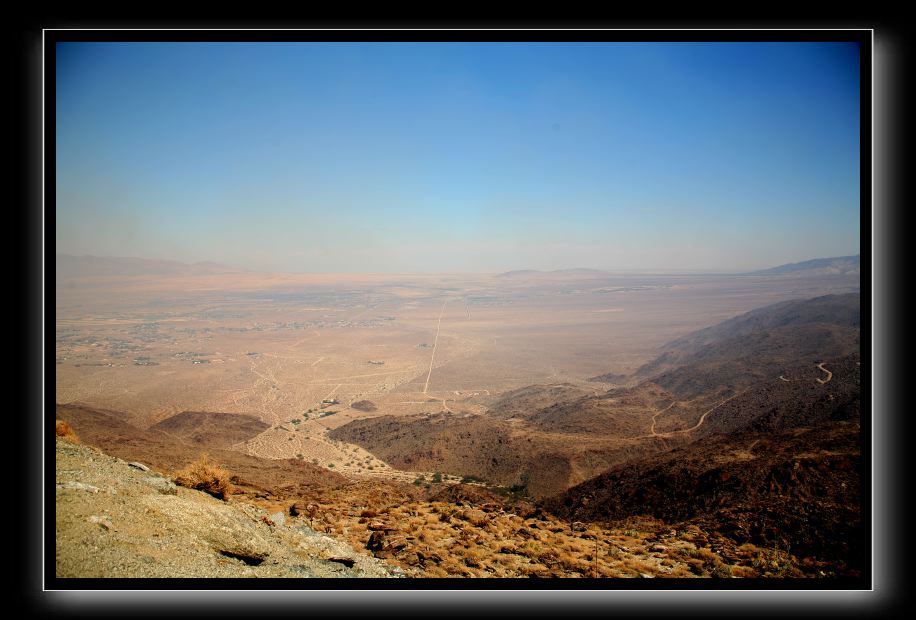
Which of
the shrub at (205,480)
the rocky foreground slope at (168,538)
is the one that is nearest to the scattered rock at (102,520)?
the rocky foreground slope at (168,538)

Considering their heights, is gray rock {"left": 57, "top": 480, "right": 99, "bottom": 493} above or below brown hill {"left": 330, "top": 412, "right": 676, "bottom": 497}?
above

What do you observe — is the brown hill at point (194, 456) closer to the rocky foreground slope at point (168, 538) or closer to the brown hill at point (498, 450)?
the rocky foreground slope at point (168, 538)

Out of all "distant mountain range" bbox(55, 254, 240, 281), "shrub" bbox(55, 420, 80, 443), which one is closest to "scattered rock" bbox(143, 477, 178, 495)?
"shrub" bbox(55, 420, 80, 443)

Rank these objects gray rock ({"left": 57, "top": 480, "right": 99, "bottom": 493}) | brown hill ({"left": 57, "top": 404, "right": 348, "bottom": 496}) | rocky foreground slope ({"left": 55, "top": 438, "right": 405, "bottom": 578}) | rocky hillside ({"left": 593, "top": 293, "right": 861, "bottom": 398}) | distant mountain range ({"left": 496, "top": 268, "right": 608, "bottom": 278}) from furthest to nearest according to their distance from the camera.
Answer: distant mountain range ({"left": 496, "top": 268, "right": 608, "bottom": 278}) < rocky hillside ({"left": 593, "top": 293, "right": 861, "bottom": 398}) < brown hill ({"left": 57, "top": 404, "right": 348, "bottom": 496}) < gray rock ({"left": 57, "top": 480, "right": 99, "bottom": 493}) < rocky foreground slope ({"left": 55, "top": 438, "right": 405, "bottom": 578})

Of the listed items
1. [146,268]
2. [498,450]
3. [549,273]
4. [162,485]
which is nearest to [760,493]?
[498,450]

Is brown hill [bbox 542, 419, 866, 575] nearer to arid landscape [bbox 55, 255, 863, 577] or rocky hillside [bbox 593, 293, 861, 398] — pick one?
arid landscape [bbox 55, 255, 863, 577]
